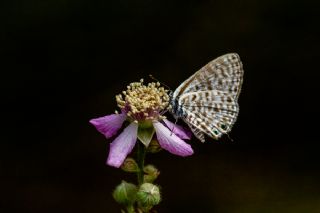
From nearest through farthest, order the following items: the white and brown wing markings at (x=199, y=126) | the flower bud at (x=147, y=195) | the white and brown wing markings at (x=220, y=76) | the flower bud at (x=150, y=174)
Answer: the flower bud at (x=147, y=195) < the flower bud at (x=150, y=174) < the white and brown wing markings at (x=199, y=126) < the white and brown wing markings at (x=220, y=76)

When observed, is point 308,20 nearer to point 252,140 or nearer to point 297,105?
point 297,105

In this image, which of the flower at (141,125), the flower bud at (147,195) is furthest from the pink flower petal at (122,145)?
the flower bud at (147,195)

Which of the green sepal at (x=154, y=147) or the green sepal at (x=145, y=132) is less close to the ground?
the green sepal at (x=145, y=132)

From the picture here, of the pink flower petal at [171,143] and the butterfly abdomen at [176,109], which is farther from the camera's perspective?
the butterfly abdomen at [176,109]

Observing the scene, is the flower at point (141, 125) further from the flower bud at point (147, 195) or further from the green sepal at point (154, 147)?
the flower bud at point (147, 195)

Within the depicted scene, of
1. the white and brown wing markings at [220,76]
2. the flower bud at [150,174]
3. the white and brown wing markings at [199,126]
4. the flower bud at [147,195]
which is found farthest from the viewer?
the white and brown wing markings at [220,76]

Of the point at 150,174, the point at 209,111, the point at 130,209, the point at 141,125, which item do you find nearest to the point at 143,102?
the point at 141,125

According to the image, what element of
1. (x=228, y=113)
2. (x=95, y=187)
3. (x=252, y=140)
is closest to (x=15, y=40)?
(x=95, y=187)
